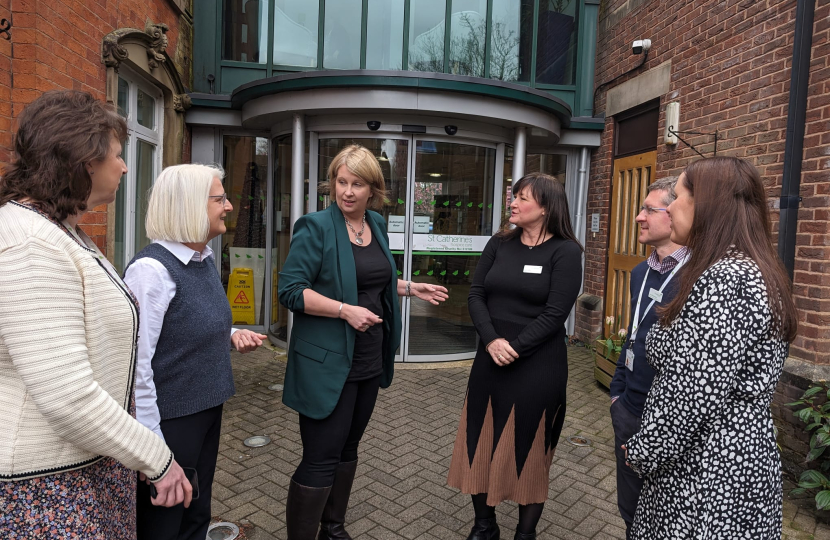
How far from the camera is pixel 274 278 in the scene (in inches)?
292

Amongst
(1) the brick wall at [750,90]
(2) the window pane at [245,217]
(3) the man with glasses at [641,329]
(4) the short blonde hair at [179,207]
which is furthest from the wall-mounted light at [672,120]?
(4) the short blonde hair at [179,207]

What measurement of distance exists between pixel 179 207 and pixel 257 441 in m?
2.79

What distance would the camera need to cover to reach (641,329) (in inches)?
89.1

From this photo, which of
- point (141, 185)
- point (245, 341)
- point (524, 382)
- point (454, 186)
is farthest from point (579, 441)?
point (141, 185)

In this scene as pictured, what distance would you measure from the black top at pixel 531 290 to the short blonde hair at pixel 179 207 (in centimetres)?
146

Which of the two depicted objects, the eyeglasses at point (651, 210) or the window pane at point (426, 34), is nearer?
the eyeglasses at point (651, 210)

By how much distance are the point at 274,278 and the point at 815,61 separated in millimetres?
6101

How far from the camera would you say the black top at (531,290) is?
2.62 meters

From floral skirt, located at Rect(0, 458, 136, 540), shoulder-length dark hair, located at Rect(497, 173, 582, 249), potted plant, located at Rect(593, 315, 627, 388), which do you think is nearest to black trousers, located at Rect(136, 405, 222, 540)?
floral skirt, located at Rect(0, 458, 136, 540)

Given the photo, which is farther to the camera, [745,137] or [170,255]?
[745,137]

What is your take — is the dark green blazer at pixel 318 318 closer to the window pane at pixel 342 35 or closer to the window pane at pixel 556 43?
the window pane at pixel 342 35

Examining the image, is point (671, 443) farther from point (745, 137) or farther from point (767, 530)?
point (745, 137)

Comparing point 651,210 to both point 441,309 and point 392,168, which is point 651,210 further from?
point 441,309

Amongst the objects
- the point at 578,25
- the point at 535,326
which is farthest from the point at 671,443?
the point at 578,25
